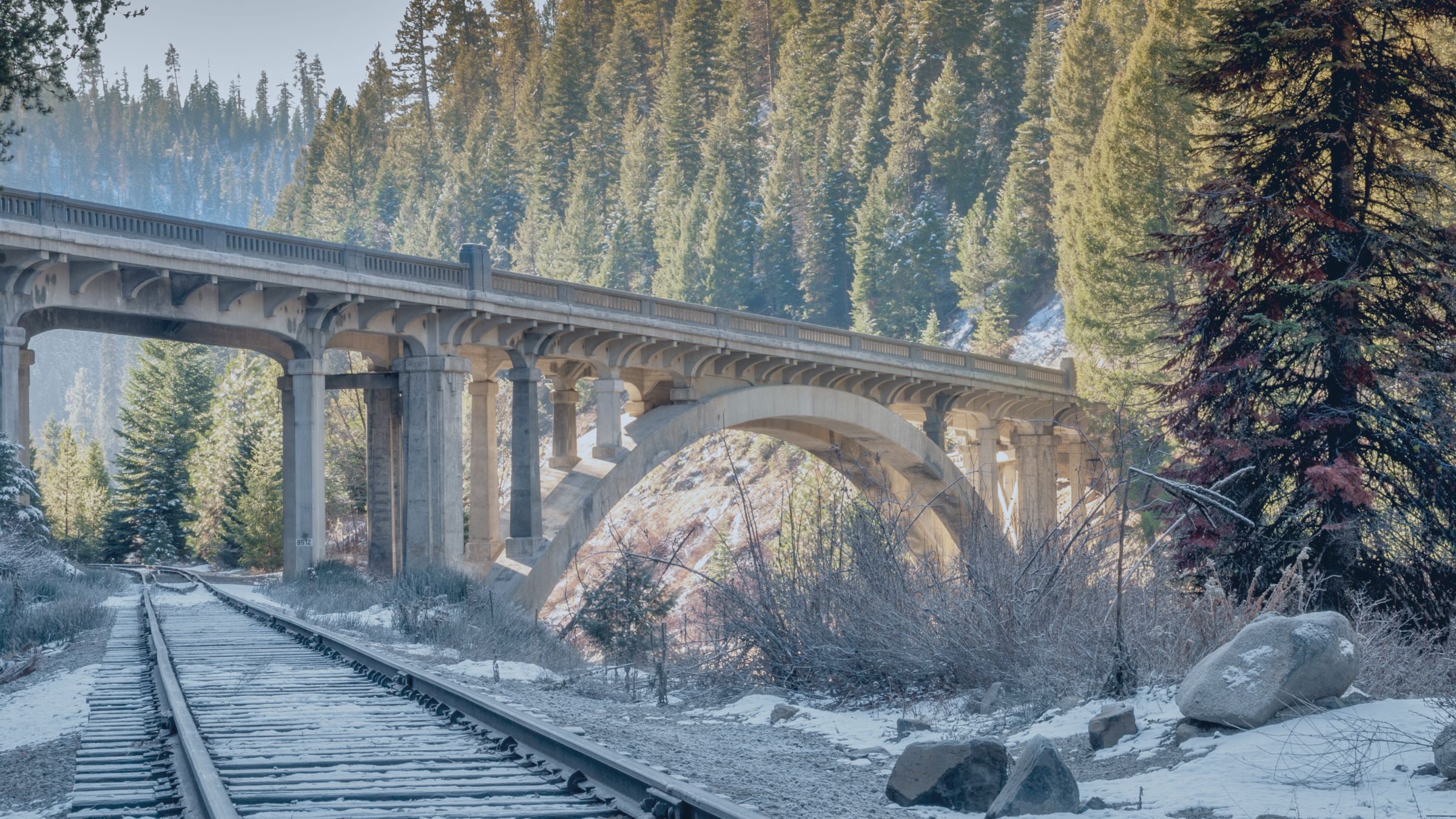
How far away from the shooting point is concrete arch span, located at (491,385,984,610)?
89.5ft

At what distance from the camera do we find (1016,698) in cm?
888

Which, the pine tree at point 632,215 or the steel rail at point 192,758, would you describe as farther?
Answer: the pine tree at point 632,215

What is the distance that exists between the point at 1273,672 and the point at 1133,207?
108 ft

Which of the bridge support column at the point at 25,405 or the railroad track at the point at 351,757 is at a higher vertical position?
the bridge support column at the point at 25,405

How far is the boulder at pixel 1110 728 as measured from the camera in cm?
717

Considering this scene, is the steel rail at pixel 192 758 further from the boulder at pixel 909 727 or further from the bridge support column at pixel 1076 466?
the bridge support column at pixel 1076 466

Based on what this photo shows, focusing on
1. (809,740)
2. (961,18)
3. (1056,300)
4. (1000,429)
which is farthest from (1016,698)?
(961,18)

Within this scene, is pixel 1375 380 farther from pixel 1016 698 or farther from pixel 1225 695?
pixel 1225 695

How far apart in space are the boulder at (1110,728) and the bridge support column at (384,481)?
2183 cm

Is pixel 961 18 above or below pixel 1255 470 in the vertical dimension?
above

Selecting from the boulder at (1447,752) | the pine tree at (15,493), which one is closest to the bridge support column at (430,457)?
the pine tree at (15,493)

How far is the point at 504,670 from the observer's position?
1262cm

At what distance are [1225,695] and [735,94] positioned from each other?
8217 centimetres

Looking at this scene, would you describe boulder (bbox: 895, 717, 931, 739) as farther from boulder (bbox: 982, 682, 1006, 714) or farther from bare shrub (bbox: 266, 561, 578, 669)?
bare shrub (bbox: 266, 561, 578, 669)
